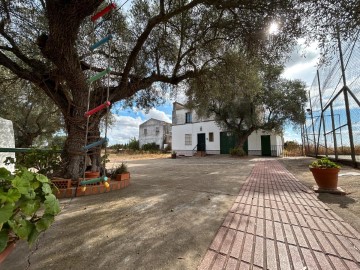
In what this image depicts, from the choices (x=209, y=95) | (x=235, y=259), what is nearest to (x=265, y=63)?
(x=209, y=95)

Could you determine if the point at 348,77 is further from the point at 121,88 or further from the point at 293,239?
the point at 121,88

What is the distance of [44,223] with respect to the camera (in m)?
0.98

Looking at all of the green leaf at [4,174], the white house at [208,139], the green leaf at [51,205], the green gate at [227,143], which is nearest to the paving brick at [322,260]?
the green leaf at [51,205]

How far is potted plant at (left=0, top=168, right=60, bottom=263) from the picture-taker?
82cm

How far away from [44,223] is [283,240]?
7.12ft

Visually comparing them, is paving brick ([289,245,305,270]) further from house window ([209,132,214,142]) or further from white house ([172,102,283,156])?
house window ([209,132,214,142])

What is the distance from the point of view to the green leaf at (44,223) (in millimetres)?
964

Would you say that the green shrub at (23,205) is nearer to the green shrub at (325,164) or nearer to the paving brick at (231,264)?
the paving brick at (231,264)

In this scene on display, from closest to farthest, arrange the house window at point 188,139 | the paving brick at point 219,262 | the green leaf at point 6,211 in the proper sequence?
the green leaf at point 6,211 < the paving brick at point 219,262 < the house window at point 188,139

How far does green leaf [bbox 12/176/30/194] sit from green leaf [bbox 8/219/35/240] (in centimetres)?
14

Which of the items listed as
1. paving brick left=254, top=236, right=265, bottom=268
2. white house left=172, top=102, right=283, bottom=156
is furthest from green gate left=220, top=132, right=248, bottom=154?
paving brick left=254, top=236, right=265, bottom=268

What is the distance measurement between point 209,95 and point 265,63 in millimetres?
2256

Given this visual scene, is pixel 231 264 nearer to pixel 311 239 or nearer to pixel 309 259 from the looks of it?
pixel 309 259

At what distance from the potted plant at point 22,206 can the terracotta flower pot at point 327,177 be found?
4.78m
